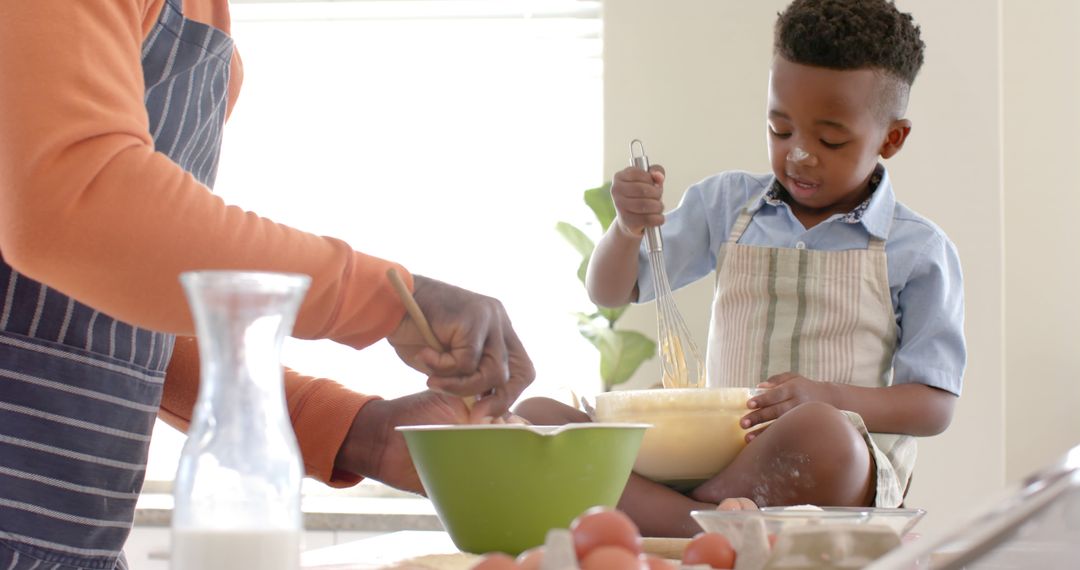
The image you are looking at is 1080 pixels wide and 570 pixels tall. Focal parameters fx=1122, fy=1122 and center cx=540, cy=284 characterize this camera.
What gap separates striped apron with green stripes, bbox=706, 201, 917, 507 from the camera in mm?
1429

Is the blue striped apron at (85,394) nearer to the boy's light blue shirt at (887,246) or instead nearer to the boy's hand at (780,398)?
the boy's hand at (780,398)

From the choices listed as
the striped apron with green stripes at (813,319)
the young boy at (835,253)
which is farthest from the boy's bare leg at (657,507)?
the striped apron with green stripes at (813,319)

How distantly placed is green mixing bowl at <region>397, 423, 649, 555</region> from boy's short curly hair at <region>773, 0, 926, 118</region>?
0.90 m

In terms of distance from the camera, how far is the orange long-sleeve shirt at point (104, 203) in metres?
0.57

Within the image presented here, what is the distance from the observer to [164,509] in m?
2.43

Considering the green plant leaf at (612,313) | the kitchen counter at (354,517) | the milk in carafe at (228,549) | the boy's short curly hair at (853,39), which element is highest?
the boy's short curly hair at (853,39)

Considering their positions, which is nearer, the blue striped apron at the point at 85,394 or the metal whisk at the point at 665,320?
the blue striped apron at the point at 85,394

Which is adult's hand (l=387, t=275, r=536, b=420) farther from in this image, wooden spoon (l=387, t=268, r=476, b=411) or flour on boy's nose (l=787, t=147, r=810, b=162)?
flour on boy's nose (l=787, t=147, r=810, b=162)

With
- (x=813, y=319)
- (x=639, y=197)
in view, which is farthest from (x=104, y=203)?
(x=813, y=319)

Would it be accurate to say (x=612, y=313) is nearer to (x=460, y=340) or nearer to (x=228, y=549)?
(x=460, y=340)

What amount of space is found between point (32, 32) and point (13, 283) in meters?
0.24

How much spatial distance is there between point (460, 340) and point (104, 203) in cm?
21

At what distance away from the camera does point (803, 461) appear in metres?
1.02

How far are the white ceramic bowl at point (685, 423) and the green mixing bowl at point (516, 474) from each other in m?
0.26
